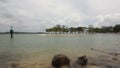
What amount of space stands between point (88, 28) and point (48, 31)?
40388 mm

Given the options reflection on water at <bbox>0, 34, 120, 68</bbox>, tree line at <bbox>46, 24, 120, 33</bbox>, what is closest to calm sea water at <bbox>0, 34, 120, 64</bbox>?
reflection on water at <bbox>0, 34, 120, 68</bbox>

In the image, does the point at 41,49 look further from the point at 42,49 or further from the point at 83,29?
the point at 83,29

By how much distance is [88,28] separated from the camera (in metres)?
147

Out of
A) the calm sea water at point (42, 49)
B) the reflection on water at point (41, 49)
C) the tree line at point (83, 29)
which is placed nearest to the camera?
the reflection on water at point (41, 49)

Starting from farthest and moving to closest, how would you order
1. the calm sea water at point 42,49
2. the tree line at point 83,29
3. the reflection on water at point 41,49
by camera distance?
the tree line at point 83,29
the calm sea water at point 42,49
the reflection on water at point 41,49

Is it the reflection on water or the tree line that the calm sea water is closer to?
the reflection on water

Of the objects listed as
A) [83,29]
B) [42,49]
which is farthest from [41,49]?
[83,29]

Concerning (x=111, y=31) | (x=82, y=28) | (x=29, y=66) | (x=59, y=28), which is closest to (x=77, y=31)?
(x=82, y=28)

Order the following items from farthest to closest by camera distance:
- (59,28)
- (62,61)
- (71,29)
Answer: (71,29) < (59,28) < (62,61)

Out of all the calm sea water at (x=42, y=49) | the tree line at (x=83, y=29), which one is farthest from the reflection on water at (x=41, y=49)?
the tree line at (x=83, y=29)

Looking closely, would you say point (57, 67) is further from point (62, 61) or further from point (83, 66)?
point (83, 66)

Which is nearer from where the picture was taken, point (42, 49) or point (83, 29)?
point (42, 49)

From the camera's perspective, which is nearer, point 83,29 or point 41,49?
point 41,49

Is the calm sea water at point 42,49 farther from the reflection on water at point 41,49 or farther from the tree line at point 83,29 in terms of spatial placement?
the tree line at point 83,29
